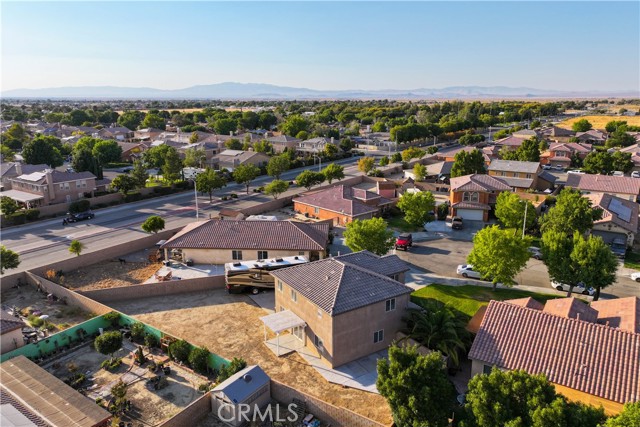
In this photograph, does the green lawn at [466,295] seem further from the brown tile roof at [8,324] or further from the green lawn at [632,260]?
the brown tile roof at [8,324]

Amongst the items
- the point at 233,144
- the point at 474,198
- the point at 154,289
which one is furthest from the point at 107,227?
the point at 233,144

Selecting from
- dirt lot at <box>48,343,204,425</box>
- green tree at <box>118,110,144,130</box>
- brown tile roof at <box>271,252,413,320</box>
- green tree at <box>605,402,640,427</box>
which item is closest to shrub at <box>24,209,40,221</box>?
dirt lot at <box>48,343,204,425</box>

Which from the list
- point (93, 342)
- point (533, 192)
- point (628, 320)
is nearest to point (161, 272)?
point (93, 342)

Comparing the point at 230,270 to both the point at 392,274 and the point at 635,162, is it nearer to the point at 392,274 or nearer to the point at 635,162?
the point at 392,274

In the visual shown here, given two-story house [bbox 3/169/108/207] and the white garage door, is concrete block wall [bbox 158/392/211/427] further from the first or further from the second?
two-story house [bbox 3/169/108/207]

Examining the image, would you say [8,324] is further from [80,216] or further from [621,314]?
[621,314]

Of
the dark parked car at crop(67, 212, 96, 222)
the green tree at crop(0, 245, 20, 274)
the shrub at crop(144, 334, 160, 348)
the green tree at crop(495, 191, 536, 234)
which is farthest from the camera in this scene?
the dark parked car at crop(67, 212, 96, 222)
